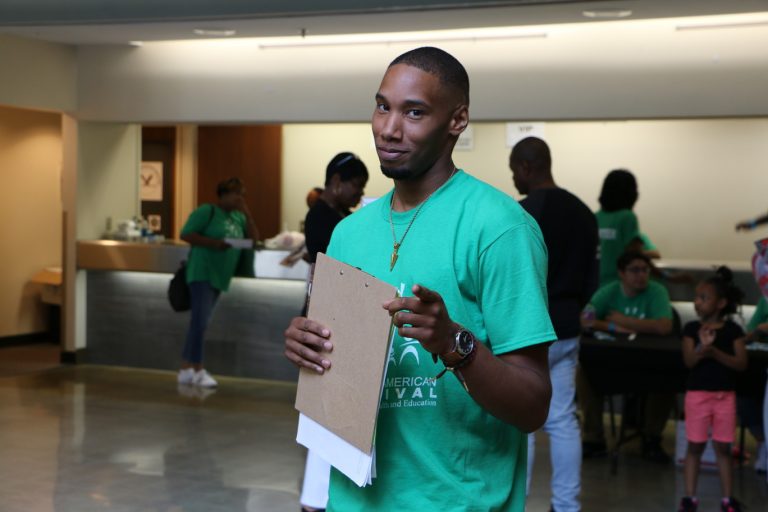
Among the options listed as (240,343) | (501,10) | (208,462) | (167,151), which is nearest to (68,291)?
(240,343)

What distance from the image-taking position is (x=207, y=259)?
8.57 metres

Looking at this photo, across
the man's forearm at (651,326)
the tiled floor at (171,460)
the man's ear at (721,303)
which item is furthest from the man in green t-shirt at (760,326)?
the tiled floor at (171,460)

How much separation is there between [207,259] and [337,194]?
3978 mm

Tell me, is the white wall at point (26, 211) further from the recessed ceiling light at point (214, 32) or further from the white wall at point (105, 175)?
the recessed ceiling light at point (214, 32)

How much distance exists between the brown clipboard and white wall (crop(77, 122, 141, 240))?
27.0 ft

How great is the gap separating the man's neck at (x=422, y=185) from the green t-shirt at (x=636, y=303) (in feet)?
16.2

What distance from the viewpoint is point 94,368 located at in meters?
9.57

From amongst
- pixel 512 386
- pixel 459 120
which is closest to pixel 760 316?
pixel 459 120

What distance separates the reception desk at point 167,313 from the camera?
29.2ft

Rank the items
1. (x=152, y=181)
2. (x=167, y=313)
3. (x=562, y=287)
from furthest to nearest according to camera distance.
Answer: (x=152, y=181), (x=167, y=313), (x=562, y=287)

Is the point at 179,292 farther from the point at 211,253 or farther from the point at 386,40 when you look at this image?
the point at 386,40

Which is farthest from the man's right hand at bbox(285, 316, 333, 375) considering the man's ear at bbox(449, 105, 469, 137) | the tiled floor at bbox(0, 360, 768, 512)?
the tiled floor at bbox(0, 360, 768, 512)

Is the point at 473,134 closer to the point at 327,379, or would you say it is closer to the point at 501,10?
the point at 501,10

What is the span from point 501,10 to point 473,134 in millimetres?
3967
